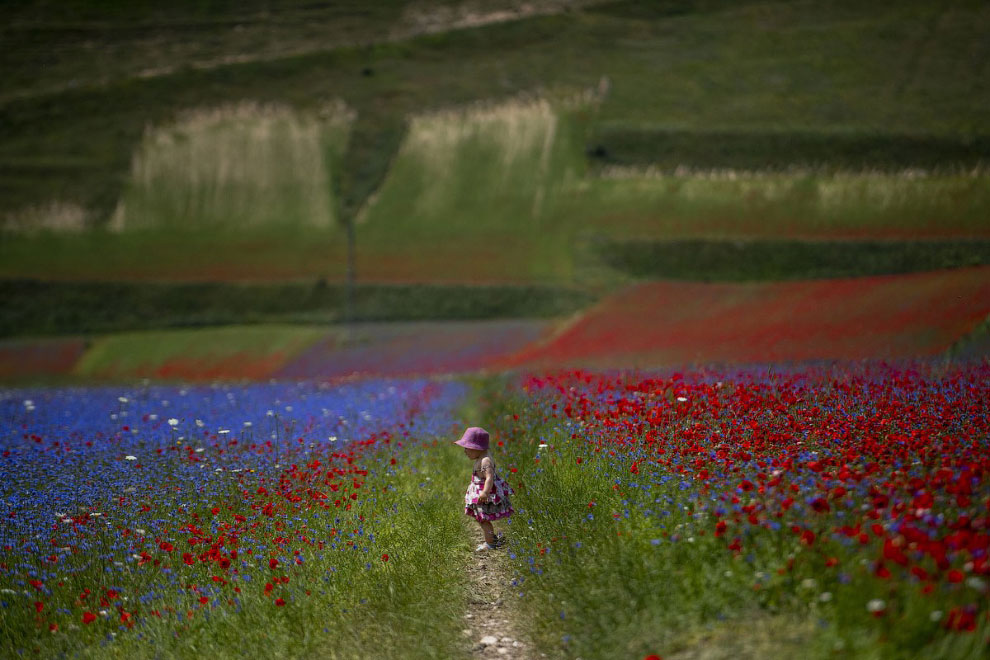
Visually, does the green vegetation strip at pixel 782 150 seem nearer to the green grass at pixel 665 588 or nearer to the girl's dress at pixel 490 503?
the girl's dress at pixel 490 503

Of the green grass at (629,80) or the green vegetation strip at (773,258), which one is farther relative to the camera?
the green grass at (629,80)

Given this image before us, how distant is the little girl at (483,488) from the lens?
8.87 metres

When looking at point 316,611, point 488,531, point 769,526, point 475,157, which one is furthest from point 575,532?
point 475,157

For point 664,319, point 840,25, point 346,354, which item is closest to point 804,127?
point 840,25

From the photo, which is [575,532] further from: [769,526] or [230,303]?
[230,303]

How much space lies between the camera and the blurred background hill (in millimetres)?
37688

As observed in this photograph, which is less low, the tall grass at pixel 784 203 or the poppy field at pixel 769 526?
the poppy field at pixel 769 526

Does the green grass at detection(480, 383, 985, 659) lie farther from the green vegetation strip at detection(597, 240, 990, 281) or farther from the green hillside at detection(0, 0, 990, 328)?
the green vegetation strip at detection(597, 240, 990, 281)

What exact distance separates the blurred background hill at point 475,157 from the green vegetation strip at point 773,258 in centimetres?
12

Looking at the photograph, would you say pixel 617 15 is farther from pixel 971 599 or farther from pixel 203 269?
pixel 971 599

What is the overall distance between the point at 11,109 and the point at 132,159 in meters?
12.2

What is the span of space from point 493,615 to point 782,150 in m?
41.1

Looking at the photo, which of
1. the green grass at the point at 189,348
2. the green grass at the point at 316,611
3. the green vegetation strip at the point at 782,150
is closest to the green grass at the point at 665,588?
the green grass at the point at 316,611

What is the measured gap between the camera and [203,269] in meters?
42.5
